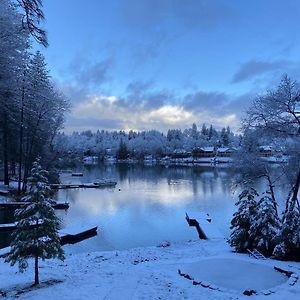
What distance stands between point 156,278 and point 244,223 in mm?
6301

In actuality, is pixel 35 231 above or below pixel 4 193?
above

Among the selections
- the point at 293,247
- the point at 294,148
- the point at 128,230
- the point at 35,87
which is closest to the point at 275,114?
the point at 294,148

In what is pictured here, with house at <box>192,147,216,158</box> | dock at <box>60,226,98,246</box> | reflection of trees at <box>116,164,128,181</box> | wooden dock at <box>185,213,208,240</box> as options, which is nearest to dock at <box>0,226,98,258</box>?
dock at <box>60,226,98,246</box>

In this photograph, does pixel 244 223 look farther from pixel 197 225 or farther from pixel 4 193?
pixel 4 193

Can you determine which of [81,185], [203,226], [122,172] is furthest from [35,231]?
[122,172]

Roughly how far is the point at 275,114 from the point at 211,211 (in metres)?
15.4

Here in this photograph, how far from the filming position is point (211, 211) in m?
32.0

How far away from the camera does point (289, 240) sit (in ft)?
46.9

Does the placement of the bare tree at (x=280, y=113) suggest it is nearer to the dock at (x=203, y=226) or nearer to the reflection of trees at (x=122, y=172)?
the dock at (x=203, y=226)

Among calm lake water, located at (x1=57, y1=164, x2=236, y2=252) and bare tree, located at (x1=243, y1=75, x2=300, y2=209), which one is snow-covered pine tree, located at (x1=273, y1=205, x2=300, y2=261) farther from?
calm lake water, located at (x1=57, y1=164, x2=236, y2=252)

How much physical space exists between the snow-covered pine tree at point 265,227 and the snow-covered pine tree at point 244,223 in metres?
0.32

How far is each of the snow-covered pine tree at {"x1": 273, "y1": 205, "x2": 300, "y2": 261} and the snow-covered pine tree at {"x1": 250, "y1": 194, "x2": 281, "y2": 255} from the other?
77cm

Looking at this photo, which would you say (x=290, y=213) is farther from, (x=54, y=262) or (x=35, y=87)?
(x=35, y=87)

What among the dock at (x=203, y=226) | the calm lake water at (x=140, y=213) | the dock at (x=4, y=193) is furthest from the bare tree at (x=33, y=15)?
the dock at (x=4, y=193)
